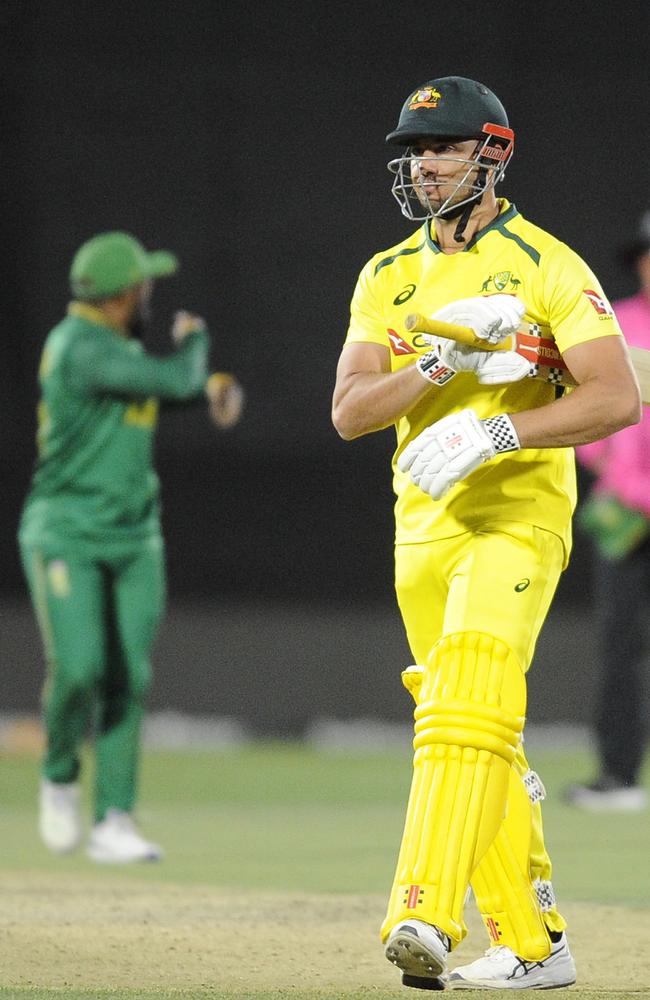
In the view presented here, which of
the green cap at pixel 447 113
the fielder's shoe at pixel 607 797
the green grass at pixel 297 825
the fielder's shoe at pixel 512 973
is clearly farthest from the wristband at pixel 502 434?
the fielder's shoe at pixel 607 797

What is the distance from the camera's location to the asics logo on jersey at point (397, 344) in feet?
13.1

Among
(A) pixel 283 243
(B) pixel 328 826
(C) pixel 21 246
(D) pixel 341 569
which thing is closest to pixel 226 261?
(A) pixel 283 243

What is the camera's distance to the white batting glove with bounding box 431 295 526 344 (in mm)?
3666

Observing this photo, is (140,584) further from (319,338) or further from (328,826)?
(319,338)

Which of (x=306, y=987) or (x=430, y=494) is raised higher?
(x=430, y=494)

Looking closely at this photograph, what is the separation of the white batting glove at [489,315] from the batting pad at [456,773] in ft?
1.93

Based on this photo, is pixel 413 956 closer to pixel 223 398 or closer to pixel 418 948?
pixel 418 948

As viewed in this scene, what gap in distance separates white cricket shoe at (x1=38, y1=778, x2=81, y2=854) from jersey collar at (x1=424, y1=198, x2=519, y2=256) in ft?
9.45

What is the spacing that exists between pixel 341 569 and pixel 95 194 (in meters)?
2.39

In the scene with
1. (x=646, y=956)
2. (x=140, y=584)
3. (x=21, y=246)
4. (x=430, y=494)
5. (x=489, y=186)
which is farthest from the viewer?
(x=21, y=246)

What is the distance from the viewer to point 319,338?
10.3m

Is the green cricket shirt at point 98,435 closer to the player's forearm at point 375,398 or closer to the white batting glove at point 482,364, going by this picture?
the player's forearm at point 375,398

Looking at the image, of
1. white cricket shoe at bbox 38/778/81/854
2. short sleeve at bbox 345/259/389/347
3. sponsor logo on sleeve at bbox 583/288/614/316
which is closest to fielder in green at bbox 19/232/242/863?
white cricket shoe at bbox 38/778/81/854

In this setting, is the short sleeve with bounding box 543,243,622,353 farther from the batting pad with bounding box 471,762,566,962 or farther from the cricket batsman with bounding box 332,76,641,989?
the batting pad with bounding box 471,762,566,962
